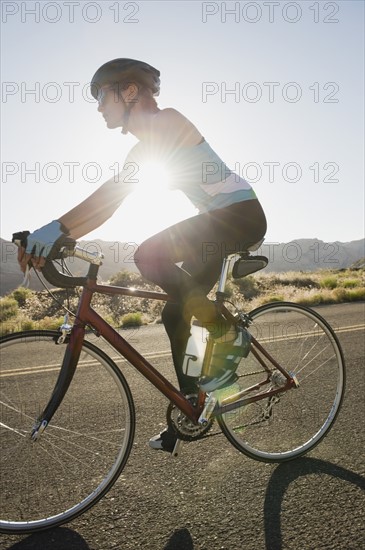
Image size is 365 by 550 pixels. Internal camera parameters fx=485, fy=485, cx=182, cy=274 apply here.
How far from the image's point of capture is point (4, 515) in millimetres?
2615

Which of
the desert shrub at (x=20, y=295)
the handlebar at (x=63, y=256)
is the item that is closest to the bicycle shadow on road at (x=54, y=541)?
the handlebar at (x=63, y=256)

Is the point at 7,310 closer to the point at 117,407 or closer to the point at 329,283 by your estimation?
the point at 329,283

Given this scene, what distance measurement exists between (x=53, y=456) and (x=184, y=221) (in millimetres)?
1683

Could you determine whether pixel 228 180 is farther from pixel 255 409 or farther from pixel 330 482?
pixel 330 482

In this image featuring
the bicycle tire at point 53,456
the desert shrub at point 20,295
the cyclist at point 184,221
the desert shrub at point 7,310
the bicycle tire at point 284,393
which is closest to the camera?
the bicycle tire at point 53,456

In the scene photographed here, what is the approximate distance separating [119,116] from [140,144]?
26 cm

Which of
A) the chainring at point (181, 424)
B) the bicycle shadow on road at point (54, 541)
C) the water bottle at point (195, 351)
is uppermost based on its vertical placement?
the water bottle at point (195, 351)

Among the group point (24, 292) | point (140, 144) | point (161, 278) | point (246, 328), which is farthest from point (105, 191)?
point (24, 292)

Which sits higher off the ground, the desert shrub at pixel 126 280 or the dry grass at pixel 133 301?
the desert shrub at pixel 126 280

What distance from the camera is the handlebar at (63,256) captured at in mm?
2525

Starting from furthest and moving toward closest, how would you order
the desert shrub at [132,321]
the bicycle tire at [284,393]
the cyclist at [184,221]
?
the desert shrub at [132,321], the bicycle tire at [284,393], the cyclist at [184,221]

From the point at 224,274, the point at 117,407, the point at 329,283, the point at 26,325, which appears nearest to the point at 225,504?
the point at 117,407

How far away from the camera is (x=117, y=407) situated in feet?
9.16

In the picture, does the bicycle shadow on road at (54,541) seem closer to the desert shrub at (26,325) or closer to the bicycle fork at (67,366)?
the bicycle fork at (67,366)
